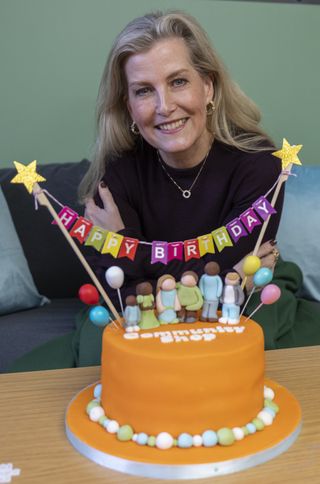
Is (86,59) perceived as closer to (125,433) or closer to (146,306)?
(146,306)

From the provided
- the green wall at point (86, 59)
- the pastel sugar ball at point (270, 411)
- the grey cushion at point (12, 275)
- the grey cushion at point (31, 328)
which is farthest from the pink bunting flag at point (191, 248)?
the green wall at point (86, 59)

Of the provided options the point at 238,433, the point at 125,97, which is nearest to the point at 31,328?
the point at 125,97

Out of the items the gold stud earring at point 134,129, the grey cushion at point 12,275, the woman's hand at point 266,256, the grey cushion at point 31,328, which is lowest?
the grey cushion at point 31,328

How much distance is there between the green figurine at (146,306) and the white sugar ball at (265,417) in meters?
0.22

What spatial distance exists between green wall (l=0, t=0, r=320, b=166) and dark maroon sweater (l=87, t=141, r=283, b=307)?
77cm

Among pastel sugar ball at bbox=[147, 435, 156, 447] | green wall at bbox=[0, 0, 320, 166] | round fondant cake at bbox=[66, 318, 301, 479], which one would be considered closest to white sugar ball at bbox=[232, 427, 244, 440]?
round fondant cake at bbox=[66, 318, 301, 479]

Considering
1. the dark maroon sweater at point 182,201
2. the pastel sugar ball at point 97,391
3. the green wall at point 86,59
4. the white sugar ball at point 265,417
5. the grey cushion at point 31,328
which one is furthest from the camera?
the green wall at point 86,59

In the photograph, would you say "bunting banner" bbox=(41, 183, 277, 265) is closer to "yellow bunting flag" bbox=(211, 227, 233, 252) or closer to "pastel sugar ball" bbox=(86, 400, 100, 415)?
"yellow bunting flag" bbox=(211, 227, 233, 252)

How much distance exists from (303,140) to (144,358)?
80.1 inches

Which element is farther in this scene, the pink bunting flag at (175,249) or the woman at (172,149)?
the woman at (172,149)

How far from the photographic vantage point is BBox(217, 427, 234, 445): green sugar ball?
88 centimetres

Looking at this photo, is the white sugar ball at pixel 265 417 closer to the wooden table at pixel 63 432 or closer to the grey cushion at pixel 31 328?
the wooden table at pixel 63 432

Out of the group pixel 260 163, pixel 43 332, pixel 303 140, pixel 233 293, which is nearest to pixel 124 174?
pixel 260 163

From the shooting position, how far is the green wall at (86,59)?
93.5 inches
